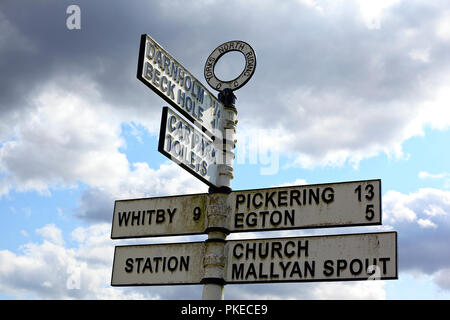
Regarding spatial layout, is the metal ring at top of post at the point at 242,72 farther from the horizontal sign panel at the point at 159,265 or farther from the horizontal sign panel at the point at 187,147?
the horizontal sign panel at the point at 159,265

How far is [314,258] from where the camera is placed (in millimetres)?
8117

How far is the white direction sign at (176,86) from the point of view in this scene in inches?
311

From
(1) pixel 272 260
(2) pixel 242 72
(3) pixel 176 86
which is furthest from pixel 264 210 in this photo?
(2) pixel 242 72

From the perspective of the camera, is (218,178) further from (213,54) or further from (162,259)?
(213,54)

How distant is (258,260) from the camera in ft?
27.8

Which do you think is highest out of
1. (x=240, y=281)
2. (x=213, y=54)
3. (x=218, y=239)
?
(x=213, y=54)

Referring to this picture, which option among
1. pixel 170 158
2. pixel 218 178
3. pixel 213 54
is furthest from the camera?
pixel 213 54

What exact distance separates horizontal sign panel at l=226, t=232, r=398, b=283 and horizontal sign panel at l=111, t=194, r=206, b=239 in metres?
0.68

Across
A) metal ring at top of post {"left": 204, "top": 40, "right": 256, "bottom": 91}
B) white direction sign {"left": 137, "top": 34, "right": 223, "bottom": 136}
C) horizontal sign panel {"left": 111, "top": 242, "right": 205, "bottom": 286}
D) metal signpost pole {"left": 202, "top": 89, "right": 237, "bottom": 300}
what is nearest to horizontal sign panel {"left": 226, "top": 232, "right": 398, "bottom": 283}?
metal signpost pole {"left": 202, "top": 89, "right": 237, "bottom": 300}

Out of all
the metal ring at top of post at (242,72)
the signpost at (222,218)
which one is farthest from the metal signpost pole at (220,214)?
the metal ring at top of post at (242,72)

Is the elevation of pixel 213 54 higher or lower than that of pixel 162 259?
higher

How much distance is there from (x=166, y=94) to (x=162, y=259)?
7.87ft

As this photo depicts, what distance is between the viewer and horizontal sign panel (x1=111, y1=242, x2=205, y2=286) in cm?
876
